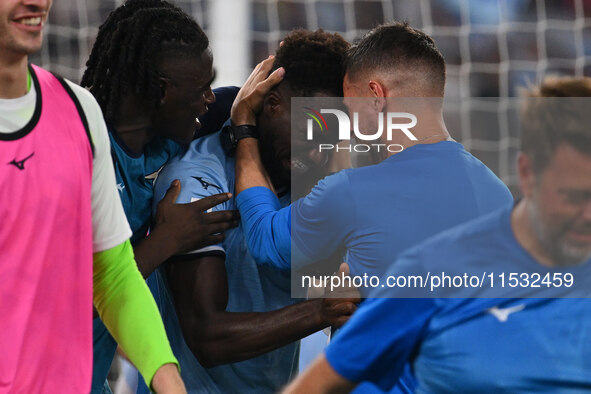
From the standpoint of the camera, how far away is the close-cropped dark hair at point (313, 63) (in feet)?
6.93

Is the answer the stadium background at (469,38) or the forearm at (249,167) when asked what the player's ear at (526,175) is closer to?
the forearm at (249,167)

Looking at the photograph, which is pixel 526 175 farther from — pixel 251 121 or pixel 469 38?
pixel 469 38

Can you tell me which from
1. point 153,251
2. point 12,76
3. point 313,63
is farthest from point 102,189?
point 313,63

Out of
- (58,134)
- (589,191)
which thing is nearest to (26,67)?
(58,134)

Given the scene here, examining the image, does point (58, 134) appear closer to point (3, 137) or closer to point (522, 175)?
point (3, 137)

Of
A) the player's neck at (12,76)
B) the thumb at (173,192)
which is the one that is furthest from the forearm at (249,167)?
the player's neck at (12,76)

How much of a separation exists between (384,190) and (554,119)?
1.89ft

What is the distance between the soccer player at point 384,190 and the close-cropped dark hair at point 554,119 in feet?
1.61

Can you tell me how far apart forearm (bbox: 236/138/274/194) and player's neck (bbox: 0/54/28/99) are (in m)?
0.77

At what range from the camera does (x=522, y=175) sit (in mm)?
1306

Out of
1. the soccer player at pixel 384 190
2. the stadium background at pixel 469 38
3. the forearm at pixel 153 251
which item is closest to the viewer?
the soccer player at pixel 384 190

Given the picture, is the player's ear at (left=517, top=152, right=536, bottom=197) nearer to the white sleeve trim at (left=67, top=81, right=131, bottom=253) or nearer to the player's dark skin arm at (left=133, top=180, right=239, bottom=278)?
the white sleeve trim at (left=67, top=81, right=131, bottom=253)

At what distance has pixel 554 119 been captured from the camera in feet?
4.12

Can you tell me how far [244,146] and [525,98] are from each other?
92cm
